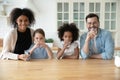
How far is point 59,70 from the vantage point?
1.82m

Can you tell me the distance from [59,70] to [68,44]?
2.12 ft

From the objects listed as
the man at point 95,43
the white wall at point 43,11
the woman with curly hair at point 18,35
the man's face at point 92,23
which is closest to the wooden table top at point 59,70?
the man at point 95,43

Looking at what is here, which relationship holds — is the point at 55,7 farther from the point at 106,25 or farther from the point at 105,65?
the point at 105,65

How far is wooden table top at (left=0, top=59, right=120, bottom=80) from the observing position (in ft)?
5.25

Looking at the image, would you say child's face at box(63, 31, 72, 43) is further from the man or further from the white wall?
the white wall

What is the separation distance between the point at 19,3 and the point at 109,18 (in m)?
1.80

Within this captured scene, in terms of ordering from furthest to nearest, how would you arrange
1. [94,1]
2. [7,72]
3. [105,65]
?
[94,1] → [105,65] → [7,72]

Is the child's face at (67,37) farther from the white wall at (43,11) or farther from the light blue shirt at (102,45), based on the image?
the white wall at (43,11)

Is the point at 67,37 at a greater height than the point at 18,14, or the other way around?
the point at 18,14

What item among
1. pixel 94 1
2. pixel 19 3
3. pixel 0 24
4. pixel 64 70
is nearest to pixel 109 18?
pixel 94 1

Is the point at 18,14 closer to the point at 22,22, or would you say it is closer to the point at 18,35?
the point at 22,22

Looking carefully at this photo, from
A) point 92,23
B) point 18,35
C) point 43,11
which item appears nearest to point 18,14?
point 18,35

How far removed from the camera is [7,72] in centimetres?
174

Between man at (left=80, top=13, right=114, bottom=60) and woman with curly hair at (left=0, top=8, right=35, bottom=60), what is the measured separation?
23.5 inches
